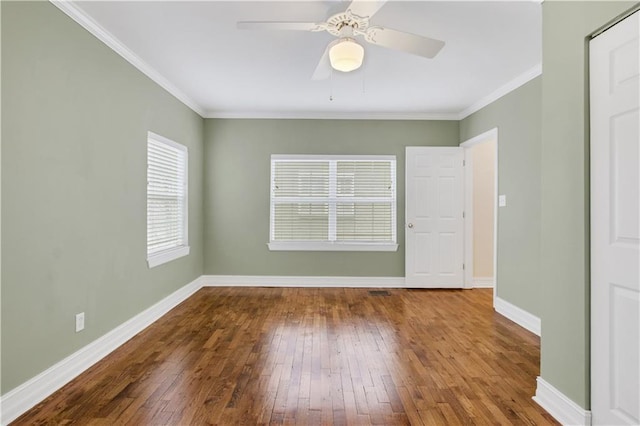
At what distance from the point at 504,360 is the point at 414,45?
250 centimetres

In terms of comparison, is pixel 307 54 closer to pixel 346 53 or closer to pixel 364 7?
pixel 346 53

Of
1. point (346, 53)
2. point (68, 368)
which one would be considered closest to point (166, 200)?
point (68, 368)

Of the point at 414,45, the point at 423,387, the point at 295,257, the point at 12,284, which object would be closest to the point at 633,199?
the point at 414,45

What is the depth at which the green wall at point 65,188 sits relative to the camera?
1996 mm

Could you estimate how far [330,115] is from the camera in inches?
203

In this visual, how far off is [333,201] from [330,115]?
1.30 meters

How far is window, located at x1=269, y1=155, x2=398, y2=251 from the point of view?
522 centimetres

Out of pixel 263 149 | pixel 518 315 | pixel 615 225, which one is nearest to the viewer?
pixel 615 225

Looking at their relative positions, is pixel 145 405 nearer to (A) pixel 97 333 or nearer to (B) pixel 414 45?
(A) pixel 97 333

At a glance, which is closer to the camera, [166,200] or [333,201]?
[166,200]

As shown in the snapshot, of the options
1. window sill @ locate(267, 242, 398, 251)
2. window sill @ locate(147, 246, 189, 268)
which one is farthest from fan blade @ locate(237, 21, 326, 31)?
window sill @ locate(267, 242, 398, 251)

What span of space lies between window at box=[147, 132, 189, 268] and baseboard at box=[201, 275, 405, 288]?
0.86m

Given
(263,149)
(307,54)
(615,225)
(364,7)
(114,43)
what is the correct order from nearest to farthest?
(615,225) → (364,7) → (114,43) → (307,54) → (263,149)

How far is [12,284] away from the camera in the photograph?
1.99 meters
